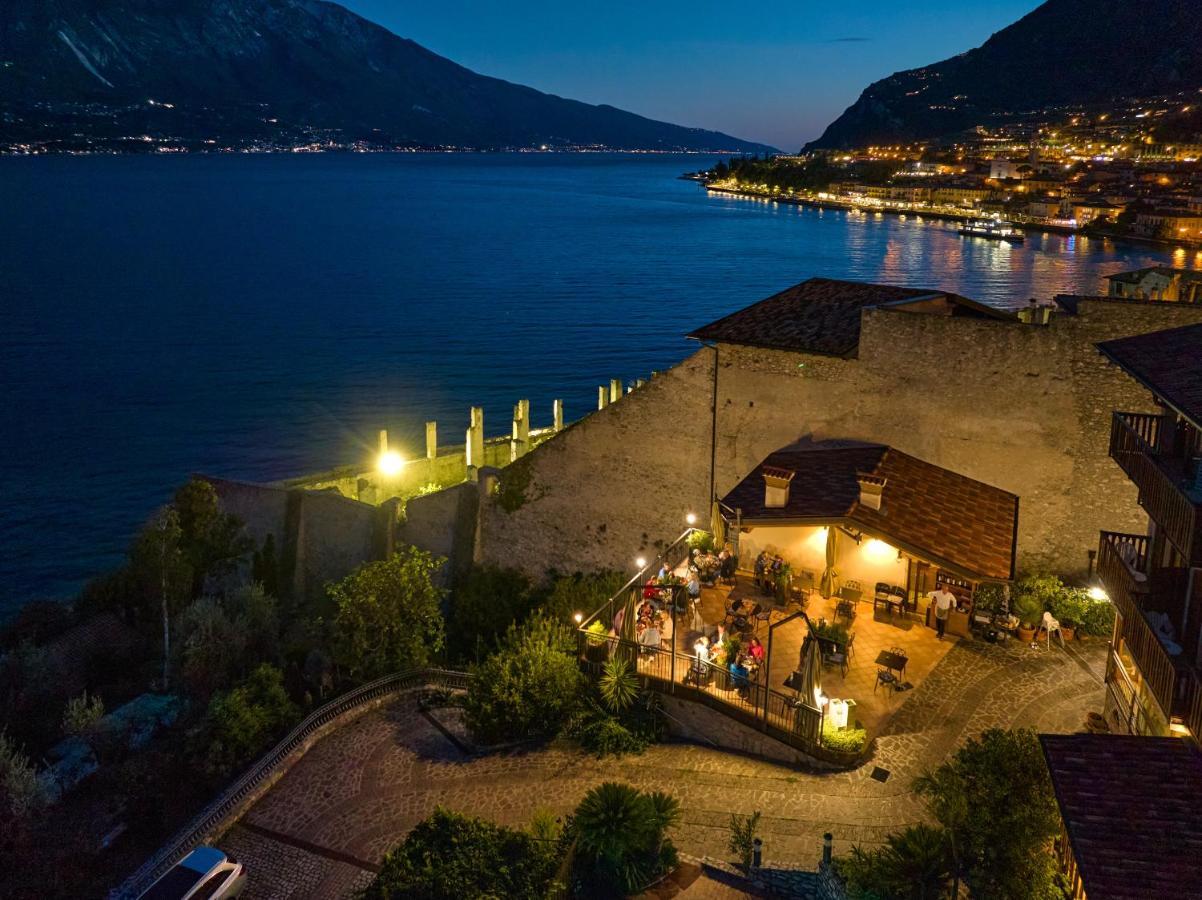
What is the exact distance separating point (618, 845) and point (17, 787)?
11033 mm

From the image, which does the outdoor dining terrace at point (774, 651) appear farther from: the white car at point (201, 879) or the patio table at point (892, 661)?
the white car at point (201, 879)

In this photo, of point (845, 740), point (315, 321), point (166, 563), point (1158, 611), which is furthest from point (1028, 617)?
point (315, 321)

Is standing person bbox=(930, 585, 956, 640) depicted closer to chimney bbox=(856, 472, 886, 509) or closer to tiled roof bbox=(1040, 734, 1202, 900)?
chimney bbox=(856, 472, 886, 509)

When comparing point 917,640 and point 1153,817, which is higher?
point 1153,817

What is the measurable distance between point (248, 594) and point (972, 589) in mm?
17647

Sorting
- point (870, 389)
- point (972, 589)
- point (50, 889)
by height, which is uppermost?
point (870, 389)

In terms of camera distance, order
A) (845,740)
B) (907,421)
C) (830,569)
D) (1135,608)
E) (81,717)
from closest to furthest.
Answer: (1135,608) < (845,740) < (830,569) < (81,717) < (907,421)

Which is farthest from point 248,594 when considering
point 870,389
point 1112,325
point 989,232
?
point 989,232

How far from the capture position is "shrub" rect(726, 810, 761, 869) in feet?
42.3

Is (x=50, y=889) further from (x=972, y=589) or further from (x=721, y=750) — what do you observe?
(x=972, y=589)

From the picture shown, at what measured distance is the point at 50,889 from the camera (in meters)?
15.1

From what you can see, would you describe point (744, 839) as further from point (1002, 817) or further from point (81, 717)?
point (81, 717)

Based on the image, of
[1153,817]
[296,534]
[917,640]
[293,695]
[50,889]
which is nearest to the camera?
[1153,817]

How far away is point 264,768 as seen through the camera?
16.2 m
